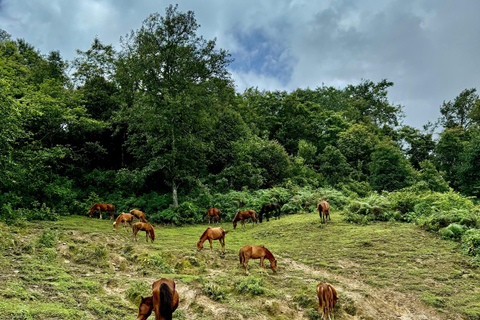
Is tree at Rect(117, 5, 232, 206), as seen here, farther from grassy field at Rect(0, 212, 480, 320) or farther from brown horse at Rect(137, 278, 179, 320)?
brown horse at Rect(137, 278, 179, 320)

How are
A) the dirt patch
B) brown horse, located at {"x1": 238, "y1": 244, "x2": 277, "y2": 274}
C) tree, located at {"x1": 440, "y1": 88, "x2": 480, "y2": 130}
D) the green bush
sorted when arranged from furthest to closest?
1. tree, located at {"x1": 440, "y1": 88, "x2": 480, "y2": 130}
2. brown horse, located at {"x1": 238, "y1": 244, "x2": 277, "y2": 274}
3. the green bush
4. the dirt patch

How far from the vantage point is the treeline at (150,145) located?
18734mm

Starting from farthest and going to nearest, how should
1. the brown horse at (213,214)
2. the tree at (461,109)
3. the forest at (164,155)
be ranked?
the tree at (461,109) → the brown horse at (213,214) → the forest at (164,155)

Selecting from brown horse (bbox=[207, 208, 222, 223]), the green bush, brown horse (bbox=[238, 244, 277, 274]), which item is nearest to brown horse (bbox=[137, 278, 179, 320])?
the green bush

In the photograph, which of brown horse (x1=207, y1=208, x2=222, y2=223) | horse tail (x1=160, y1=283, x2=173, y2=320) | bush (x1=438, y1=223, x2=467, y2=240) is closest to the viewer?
horse tail (x1=160, y1=283, x2=173, y2=320)

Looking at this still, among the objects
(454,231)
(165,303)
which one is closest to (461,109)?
(454,231)

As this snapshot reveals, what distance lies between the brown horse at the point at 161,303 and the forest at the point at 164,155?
34.6 ft

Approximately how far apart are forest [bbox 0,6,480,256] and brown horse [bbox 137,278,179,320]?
1055 cm

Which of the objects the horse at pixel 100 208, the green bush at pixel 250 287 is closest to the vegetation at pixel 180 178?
the green bush at pixel 250 287

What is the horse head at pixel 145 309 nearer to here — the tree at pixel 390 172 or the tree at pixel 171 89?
the tree at pixel 171 89

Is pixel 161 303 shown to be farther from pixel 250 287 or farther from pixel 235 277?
pixel 235 277

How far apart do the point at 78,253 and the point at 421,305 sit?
405 inches

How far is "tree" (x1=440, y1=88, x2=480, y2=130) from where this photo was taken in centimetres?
4909

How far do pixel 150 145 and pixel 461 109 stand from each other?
171ft
